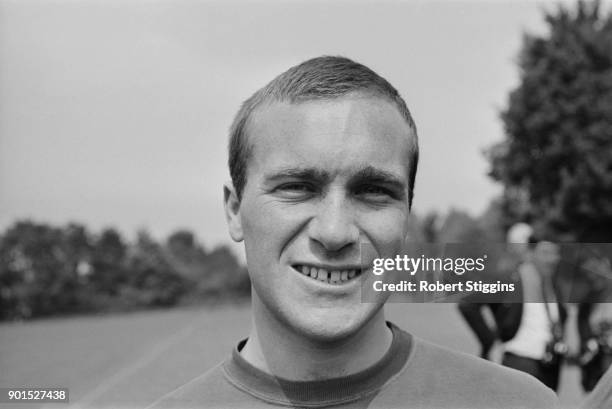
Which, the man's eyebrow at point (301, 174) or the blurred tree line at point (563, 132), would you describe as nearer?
the man's eyebrow at point (301, 174)

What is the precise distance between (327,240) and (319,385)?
36 cm

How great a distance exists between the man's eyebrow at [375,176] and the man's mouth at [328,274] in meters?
0.21

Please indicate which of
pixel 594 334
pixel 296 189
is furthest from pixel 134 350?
pixel 296 189

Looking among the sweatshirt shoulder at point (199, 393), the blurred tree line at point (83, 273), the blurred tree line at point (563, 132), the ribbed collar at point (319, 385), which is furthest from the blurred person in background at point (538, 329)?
the blurred tree line at point (563, 132)

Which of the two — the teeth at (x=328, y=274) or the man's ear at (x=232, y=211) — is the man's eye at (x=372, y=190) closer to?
the teeth at (x=328, y=274)

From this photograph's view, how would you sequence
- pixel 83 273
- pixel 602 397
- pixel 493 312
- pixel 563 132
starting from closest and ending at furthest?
pixel 602 397 < pixel 493 312 < pixel 83 273 < pixel 563 132

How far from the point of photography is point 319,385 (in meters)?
1.64

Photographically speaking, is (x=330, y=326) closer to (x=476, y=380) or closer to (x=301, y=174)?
(x=301, y=174)

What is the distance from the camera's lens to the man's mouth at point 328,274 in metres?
1.58

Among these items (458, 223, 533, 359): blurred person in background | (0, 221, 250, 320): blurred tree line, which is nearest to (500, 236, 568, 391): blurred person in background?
(458, 223, 533, 359): blurred person in background

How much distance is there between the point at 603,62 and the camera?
18.0 metres

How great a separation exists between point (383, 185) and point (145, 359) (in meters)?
11.6

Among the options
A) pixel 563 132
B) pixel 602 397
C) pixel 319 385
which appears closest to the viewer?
pixel 602 397

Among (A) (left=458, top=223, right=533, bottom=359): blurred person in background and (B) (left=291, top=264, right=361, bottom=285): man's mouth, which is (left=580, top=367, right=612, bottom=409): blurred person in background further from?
(A) (left=458, top=223, right=533, bottom=359): blurred person in background
